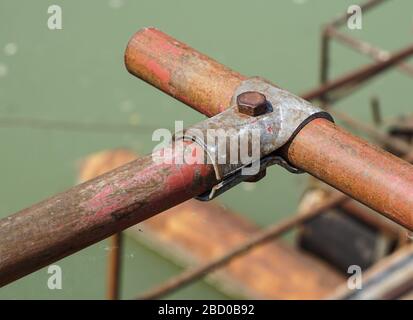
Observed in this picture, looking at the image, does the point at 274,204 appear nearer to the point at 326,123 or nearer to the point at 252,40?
the point at 252,40

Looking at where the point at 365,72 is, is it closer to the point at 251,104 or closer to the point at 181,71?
the point at 181,71

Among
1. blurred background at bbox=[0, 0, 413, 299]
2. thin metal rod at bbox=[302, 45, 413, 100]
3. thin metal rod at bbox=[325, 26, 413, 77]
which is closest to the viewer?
thin metal rod at bbox=[302, 45, 413, 100]

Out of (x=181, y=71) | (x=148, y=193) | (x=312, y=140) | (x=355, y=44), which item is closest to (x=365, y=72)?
(x=355, y=44)

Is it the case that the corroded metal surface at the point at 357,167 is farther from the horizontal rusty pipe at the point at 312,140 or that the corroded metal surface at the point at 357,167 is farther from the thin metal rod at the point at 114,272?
the thin metal rod at the point at 114,272

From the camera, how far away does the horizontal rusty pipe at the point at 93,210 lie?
3.24ft

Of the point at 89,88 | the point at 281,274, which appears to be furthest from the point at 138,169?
the point at 89,88

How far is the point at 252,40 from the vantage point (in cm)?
652

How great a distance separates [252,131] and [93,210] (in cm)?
25

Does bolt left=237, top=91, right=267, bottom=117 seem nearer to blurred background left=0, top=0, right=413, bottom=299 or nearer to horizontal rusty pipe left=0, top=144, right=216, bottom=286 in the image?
horizontal rusty pipe left=0, top=144, right=216, bottom=286

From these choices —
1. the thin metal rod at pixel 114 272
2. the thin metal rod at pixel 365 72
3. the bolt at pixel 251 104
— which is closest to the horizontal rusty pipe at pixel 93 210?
the bolt at pixel 251 104

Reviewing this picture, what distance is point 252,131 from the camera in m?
Answer: 1.14

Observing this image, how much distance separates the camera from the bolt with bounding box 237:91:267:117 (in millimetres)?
1150

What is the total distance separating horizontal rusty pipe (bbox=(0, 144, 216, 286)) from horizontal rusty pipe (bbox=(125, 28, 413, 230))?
0.16 meters

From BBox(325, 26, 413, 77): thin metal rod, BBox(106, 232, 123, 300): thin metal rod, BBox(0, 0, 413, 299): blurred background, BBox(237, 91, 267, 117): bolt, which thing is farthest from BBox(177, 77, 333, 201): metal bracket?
BBox(0, 0, 413, 299): blurred background
